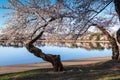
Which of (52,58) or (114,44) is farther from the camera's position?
(114,44)

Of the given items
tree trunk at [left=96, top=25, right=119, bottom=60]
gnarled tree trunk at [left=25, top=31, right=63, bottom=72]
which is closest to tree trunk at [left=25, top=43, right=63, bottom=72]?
gnarled tree trunk at [left=25, top=31, right=63, bottom=72]

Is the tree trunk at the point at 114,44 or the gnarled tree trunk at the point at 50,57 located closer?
the gnarled tree trunk at the point at 50,57

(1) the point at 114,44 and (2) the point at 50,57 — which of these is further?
(1) the point at 114,44

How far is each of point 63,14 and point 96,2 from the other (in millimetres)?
1677

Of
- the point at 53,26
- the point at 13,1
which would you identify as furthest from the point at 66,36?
the point at 13,1

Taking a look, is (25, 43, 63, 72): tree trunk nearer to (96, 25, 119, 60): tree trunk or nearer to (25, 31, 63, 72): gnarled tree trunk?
(25, 31, 63, 72): gnarled tree trunk

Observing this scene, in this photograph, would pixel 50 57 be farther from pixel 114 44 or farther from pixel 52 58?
pixel 114 44

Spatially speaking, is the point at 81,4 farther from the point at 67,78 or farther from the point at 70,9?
the point at 67,78

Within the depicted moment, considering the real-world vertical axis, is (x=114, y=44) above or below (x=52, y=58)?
above

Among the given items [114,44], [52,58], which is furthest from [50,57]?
[114,44]

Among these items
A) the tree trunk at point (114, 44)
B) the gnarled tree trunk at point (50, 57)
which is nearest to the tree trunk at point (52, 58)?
the gnarled tree trunk at point (50, 57)

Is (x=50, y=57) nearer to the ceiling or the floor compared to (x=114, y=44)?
nearer to the floor

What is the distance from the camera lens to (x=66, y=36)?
56.0 feet

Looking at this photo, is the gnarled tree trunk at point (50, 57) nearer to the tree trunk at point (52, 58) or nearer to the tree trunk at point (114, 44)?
the tree trunk at point (52, 58)
